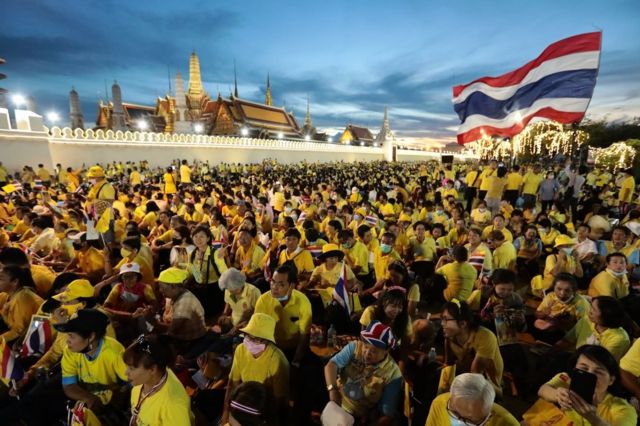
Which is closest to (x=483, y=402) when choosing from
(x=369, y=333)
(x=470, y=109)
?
(x=369, y=333)

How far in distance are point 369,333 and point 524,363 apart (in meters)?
2.31

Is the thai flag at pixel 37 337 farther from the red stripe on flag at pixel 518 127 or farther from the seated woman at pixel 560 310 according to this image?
the red stripe on flag at pixel 518 127

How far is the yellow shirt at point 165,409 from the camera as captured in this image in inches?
83.3

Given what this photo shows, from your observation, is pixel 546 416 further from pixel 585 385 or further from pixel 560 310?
pixel 560 310

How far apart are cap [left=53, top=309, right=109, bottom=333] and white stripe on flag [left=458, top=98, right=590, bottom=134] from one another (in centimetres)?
889

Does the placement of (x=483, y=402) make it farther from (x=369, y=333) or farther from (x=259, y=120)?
(x=259, y=120)

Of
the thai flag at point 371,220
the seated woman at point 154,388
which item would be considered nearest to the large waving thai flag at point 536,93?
the thai flag at point 371,220

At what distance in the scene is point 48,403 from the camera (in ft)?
9.50

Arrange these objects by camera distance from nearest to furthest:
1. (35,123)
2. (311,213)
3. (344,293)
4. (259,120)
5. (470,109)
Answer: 1. (344,293)
2. (311,213)
3. (470,109)
4. (35,123)
5. (259,120)

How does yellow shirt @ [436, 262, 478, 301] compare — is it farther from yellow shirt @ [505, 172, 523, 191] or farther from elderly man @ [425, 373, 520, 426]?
yellow shirt @ [505, 172, 523, 191]

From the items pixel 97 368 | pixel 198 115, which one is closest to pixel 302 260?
pixel 97 368

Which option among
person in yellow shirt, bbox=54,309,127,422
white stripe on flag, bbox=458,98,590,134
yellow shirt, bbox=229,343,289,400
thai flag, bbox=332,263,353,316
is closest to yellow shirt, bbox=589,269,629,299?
thai flag, bbox=332,263,353,316

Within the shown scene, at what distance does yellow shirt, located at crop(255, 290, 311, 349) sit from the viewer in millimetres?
3502

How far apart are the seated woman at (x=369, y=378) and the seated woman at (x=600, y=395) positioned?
3.29 feet
